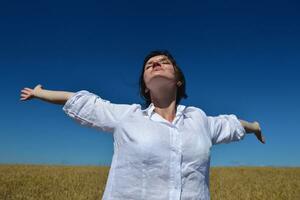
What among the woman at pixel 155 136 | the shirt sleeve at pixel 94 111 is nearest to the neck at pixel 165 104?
the woman at pixel 155 136

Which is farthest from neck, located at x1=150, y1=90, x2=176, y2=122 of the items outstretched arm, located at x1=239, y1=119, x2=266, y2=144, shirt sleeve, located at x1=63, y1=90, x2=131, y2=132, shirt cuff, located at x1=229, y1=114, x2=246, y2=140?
outstretched arm, located at x1=239, y1=119, x2=266, y2=144

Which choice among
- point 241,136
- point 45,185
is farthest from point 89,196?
point 241,136

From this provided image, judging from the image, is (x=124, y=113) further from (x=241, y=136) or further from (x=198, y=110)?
(x=241, y=136)

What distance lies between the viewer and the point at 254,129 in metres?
4.17

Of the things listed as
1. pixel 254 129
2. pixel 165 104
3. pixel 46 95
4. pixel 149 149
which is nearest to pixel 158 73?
pixel 165 104

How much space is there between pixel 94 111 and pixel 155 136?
1.67ft

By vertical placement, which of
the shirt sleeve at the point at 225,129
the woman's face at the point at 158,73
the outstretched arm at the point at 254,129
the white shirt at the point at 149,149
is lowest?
the white shirt at the point at 149,149

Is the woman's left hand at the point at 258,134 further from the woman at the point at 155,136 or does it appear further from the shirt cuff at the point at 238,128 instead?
the woman at the point at 155,136

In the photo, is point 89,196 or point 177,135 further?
point 89,196

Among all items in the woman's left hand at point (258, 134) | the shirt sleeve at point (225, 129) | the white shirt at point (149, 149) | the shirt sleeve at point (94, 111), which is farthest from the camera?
the woman's left hand at point (258, 134)

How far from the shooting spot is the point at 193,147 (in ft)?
10.7

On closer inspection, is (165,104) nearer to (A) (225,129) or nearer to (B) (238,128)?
(A) (225,129)

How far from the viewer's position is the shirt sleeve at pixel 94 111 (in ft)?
11.0

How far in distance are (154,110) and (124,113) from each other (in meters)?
0.25
